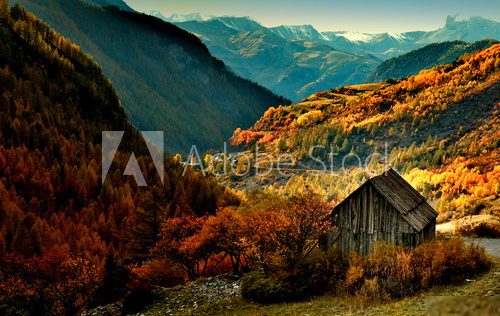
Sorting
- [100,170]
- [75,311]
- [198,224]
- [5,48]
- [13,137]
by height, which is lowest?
[75,311]

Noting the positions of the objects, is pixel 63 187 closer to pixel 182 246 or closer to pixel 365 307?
pixel 182 246

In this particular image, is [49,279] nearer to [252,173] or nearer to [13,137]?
[13,137]

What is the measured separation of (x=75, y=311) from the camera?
38.3m

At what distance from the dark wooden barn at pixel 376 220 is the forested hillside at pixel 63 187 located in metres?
21.2

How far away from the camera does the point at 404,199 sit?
37.2m

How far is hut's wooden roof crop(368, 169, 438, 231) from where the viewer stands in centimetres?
3444

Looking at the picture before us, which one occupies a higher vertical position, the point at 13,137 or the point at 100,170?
the point at 13,137

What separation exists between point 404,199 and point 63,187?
57.5 metres

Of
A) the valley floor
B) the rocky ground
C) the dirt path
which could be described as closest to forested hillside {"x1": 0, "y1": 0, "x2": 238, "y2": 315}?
the rocky ground

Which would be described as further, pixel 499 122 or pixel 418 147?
pixel 418 147

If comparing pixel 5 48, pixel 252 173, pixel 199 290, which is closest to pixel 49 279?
pixel 199 290

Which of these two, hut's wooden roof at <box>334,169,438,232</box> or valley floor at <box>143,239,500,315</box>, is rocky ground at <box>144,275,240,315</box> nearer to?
valley floor at <box>143,239,500,315</box>

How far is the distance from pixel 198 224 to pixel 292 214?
17.5 m

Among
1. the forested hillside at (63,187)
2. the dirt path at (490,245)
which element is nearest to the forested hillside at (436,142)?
the dirt path at (490,245)
